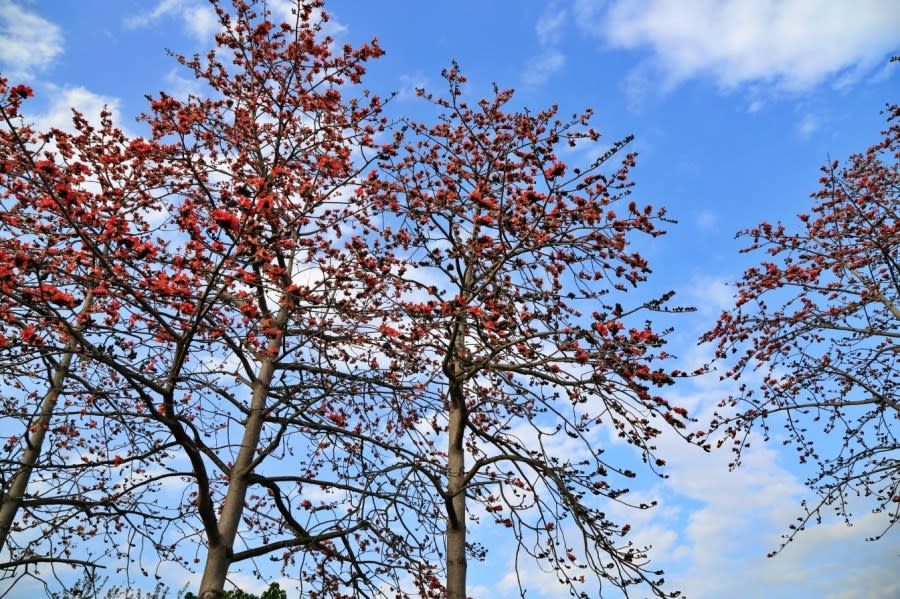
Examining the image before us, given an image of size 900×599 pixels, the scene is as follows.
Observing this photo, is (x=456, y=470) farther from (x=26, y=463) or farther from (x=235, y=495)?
(x=26, y=463)

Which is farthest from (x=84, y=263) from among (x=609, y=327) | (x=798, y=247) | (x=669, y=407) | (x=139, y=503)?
(x=798, y=247)

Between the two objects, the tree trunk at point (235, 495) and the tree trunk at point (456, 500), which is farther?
the tree trunk at point (456, 500)

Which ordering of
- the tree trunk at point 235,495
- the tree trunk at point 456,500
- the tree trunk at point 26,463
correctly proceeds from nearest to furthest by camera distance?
the tree trunk at point 235,495
the tree trunk at point 456,500
the tree trunk at point 26,463

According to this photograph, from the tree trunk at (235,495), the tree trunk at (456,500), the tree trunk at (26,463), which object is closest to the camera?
the tree trunk at (235,495)

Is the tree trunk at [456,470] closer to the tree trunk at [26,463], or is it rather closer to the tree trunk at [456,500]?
the tree trunk at [456,500]

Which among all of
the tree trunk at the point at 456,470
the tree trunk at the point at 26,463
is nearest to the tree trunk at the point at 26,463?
the tree trunk at the point at 26,463

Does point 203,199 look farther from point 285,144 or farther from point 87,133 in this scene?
point 87,133

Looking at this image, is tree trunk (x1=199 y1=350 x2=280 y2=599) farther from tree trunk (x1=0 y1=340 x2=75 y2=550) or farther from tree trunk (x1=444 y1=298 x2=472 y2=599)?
tree trunk (x1=0 y1=340 x2=75 y2=550)

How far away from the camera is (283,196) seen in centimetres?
642

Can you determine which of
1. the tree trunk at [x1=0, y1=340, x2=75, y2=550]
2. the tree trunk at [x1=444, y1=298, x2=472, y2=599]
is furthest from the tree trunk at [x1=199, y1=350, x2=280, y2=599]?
the tree trunk at [x1=0, y1=340, x2=75, y2=550]

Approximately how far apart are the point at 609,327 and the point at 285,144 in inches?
172

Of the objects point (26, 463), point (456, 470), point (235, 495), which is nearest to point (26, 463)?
point (26, 463)

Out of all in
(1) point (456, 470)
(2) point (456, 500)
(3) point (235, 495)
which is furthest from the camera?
(1) point (456, 470)

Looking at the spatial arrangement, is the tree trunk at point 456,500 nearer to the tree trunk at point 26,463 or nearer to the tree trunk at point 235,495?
the tree trunk at point 235,495
